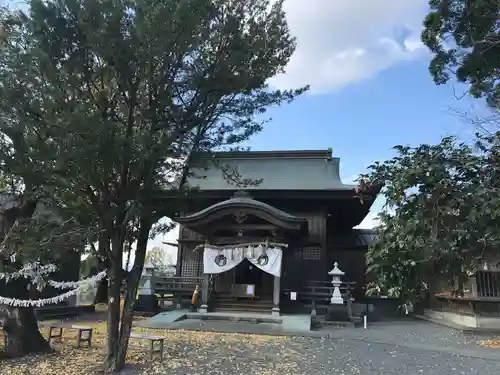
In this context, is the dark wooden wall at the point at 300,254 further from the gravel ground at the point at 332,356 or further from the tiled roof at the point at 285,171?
the gravel ground at the point at 332,356

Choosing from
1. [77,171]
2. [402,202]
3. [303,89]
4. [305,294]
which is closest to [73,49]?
[77,171]

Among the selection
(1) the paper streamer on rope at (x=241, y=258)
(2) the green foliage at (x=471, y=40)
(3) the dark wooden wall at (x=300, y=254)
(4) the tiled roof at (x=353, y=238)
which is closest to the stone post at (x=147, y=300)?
(3) the dark wooden wall at (x=300, y=254)

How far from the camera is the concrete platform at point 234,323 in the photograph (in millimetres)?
12177

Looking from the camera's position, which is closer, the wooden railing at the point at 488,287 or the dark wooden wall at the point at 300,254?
the wooden railing at the point at 488,287

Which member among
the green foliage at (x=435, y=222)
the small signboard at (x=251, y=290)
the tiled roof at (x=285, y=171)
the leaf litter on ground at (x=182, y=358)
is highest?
the tiled roof at (x=285, y=171)

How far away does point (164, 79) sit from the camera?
6.96 meters

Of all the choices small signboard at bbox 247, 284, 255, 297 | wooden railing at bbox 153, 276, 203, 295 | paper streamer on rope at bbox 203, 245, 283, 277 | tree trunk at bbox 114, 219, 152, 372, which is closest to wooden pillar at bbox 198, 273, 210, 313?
paper streamer on rope at bbox 203, 245, 283, 277

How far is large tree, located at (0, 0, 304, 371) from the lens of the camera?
19.9 feet

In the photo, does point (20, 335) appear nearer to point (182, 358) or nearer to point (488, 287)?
point (182, 358)

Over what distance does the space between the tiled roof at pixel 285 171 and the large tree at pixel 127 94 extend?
10.5m

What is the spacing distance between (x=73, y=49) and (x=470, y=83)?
5665 millimetres

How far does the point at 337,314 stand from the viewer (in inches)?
553

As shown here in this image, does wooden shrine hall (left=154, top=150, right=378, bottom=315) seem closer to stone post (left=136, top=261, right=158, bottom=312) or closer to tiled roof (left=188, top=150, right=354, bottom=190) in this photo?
tiled roof (left=188, top=150, right=354, bottom=190)

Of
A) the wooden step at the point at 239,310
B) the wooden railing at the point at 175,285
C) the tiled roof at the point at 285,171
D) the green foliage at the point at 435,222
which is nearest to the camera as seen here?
the green foliage at the point at 435,222
